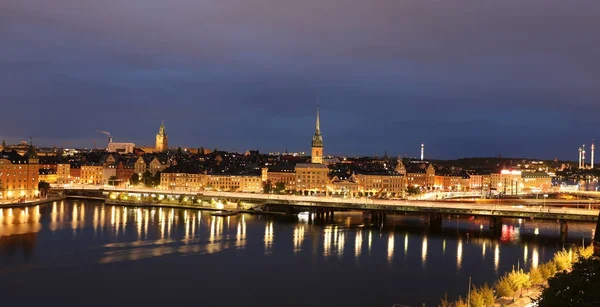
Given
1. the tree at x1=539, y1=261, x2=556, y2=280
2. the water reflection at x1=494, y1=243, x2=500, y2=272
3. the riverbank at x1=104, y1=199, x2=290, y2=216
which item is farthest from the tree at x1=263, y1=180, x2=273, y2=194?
the tree at x1=539, y1=261, x2=556, y2=280

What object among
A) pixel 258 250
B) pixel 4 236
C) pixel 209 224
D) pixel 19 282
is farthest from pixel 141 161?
pixel 19 282

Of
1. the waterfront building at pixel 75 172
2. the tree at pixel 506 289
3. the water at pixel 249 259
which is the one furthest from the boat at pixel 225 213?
the waterfront building at pixel 75 172

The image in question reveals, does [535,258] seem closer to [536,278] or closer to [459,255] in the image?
[459,255]

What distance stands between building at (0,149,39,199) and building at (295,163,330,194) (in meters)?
29.0

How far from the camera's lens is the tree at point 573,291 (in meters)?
11.0

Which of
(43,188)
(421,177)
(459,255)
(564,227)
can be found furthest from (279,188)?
(459,255)

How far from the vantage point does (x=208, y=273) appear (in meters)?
23.3

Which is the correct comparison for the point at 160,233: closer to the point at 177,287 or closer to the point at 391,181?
the point at 177,287

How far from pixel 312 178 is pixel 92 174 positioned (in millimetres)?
28956

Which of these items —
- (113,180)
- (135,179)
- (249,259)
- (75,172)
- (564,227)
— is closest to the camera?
(249,259)

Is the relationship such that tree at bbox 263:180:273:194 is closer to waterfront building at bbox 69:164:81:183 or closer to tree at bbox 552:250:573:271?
waterfront building at bbox 69:164:81:183

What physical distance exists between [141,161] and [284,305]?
6174 centimetres

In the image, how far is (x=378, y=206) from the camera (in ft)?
140

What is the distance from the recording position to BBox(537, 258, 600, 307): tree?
10992 mm
